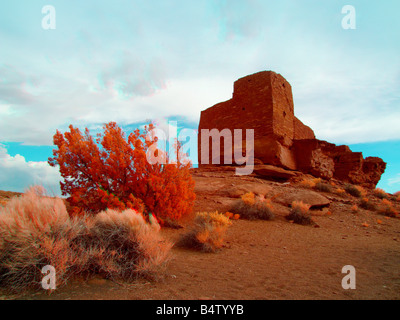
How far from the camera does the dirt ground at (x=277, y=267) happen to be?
2.64 m

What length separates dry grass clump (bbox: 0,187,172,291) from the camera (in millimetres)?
2547

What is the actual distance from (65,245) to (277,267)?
10.7 feet

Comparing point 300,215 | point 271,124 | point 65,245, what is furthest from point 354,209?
point 65,245

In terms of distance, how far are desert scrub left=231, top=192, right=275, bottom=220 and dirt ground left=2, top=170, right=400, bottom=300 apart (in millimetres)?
295

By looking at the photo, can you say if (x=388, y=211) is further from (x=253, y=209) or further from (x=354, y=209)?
(x=253, y=209)

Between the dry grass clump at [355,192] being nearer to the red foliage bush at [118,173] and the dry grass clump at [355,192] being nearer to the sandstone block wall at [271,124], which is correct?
the sandstone block wall at [271,124]

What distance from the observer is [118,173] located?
605 centimetres

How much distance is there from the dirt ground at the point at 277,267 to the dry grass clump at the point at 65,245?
0.65 feet

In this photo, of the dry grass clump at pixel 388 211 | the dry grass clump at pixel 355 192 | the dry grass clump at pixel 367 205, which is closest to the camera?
the dry grass clump at pixel 388 211

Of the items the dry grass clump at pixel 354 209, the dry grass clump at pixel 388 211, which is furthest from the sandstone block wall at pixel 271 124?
the dry grass clump at pixel 388 211

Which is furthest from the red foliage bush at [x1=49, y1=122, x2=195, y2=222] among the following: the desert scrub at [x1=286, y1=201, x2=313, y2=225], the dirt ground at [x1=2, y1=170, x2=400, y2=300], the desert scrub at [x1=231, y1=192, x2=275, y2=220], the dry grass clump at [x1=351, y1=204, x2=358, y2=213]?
the dry grass clump at [x1=351, y1=204, x2=358, y2=213]
